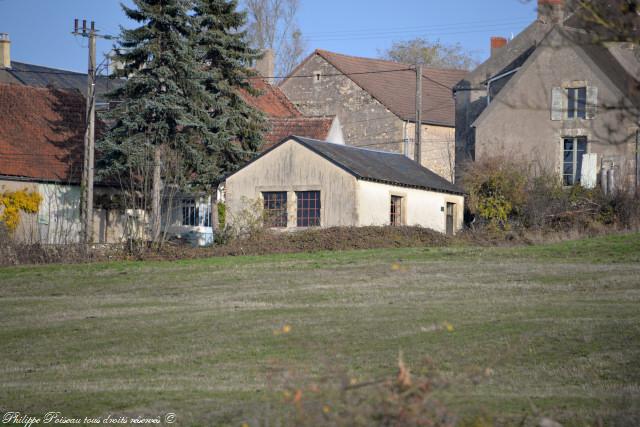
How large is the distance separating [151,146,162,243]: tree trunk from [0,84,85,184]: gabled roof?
606 cm

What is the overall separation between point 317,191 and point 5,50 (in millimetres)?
33323

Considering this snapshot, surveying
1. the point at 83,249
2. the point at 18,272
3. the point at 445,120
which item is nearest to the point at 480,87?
the point at 445,120

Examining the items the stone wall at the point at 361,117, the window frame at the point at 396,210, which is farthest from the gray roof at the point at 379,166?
the stone wall at the point at 361,117

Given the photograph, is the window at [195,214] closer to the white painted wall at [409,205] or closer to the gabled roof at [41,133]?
the gabled roof at [41,133]

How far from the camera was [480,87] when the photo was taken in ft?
167

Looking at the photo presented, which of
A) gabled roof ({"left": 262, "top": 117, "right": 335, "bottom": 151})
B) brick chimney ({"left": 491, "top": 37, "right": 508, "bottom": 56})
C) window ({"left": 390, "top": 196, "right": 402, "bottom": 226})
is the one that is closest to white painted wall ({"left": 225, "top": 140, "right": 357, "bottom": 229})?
window ({"left": 390, "top": 196, "right": 402, "bottom": 226})

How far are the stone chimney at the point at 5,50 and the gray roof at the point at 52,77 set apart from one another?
590 mm

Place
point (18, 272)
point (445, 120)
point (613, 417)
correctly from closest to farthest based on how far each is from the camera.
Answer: point (613, 417) → point (18, 272) → point (445, 120)

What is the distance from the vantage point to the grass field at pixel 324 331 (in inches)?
457

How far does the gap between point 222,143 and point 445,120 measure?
2577cm

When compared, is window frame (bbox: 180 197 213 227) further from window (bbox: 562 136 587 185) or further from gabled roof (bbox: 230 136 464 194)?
window (bbox: 562 136 587 185)

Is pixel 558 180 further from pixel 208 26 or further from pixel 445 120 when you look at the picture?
pixel 445 120

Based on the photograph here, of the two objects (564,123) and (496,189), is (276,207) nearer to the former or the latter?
(496,189)

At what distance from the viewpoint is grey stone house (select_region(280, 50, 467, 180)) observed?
190 feet
